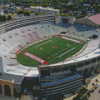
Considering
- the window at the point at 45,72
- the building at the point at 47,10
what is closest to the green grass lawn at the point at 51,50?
the window at the point at 45,72

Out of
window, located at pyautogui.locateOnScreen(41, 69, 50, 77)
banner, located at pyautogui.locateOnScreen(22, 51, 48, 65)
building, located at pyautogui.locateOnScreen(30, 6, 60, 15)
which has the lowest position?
banner, located at pyautogui.locateOnScreen(22, 51, 48, 65)

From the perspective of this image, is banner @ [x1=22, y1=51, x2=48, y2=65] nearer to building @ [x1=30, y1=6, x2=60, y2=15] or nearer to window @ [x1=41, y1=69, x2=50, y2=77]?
window @ [x1=41, y1=69, x2=50, y2=77]

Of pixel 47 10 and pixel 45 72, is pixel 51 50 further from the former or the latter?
pixel 47 10

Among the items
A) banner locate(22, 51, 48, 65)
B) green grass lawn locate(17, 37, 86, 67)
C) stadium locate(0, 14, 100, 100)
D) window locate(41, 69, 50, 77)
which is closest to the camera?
window locate(41, 69, 50, 77)

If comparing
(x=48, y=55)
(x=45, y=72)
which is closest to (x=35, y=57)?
(x=48, y=55)

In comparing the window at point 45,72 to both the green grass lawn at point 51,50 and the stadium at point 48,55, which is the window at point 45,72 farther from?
the green grass lawn at point 51,50

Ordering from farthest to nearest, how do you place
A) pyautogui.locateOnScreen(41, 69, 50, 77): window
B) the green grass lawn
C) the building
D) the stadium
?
the building → the green grass lawn → the stadium → pyautogui.locateOnScreen(41, 69, 50, 77): window

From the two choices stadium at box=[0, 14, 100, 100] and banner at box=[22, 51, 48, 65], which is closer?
stadium at box=[0, 14, 100, 100]

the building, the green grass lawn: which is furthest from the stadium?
the building
